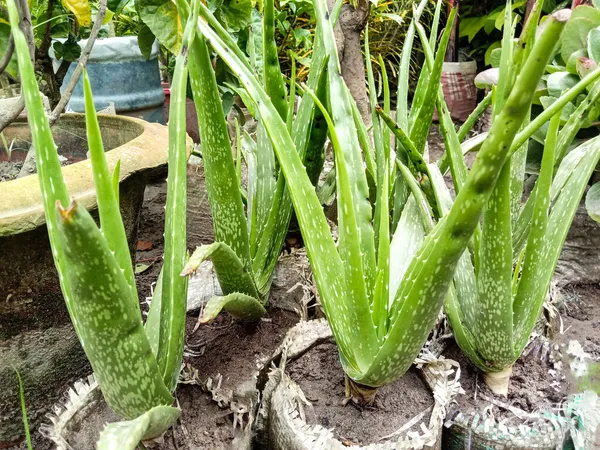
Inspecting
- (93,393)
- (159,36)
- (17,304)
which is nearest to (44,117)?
(93,393)

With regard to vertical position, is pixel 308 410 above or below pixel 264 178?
below

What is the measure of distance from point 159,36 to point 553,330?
85 centimetres

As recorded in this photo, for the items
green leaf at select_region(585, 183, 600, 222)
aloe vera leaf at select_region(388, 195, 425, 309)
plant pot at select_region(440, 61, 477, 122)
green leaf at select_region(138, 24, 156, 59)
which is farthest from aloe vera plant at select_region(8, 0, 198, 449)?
plant pot at select_region(440, 61, 477, 122)

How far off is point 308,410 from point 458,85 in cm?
209

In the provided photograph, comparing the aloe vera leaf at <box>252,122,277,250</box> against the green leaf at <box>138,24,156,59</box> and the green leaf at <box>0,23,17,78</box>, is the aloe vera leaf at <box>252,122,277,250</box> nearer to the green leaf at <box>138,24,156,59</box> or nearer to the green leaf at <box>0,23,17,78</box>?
the green leaf at <box>0,23,17,78</box>

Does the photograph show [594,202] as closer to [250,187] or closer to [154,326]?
[250,187]

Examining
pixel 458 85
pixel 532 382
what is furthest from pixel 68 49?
pixel 458 85

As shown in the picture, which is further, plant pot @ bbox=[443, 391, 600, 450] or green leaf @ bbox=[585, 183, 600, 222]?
green leaf @ bbox=[585, 183, 600, 222]

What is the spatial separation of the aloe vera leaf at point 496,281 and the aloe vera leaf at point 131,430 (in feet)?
1.04

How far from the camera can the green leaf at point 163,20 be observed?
3.15ft

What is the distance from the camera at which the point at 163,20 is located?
38.1 inches

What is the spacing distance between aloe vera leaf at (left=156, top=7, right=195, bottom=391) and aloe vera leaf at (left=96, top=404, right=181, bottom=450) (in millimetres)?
49

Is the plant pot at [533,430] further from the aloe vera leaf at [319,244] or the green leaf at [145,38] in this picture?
the green leaf at [145,38]

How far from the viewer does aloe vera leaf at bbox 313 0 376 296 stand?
18.9 inches
